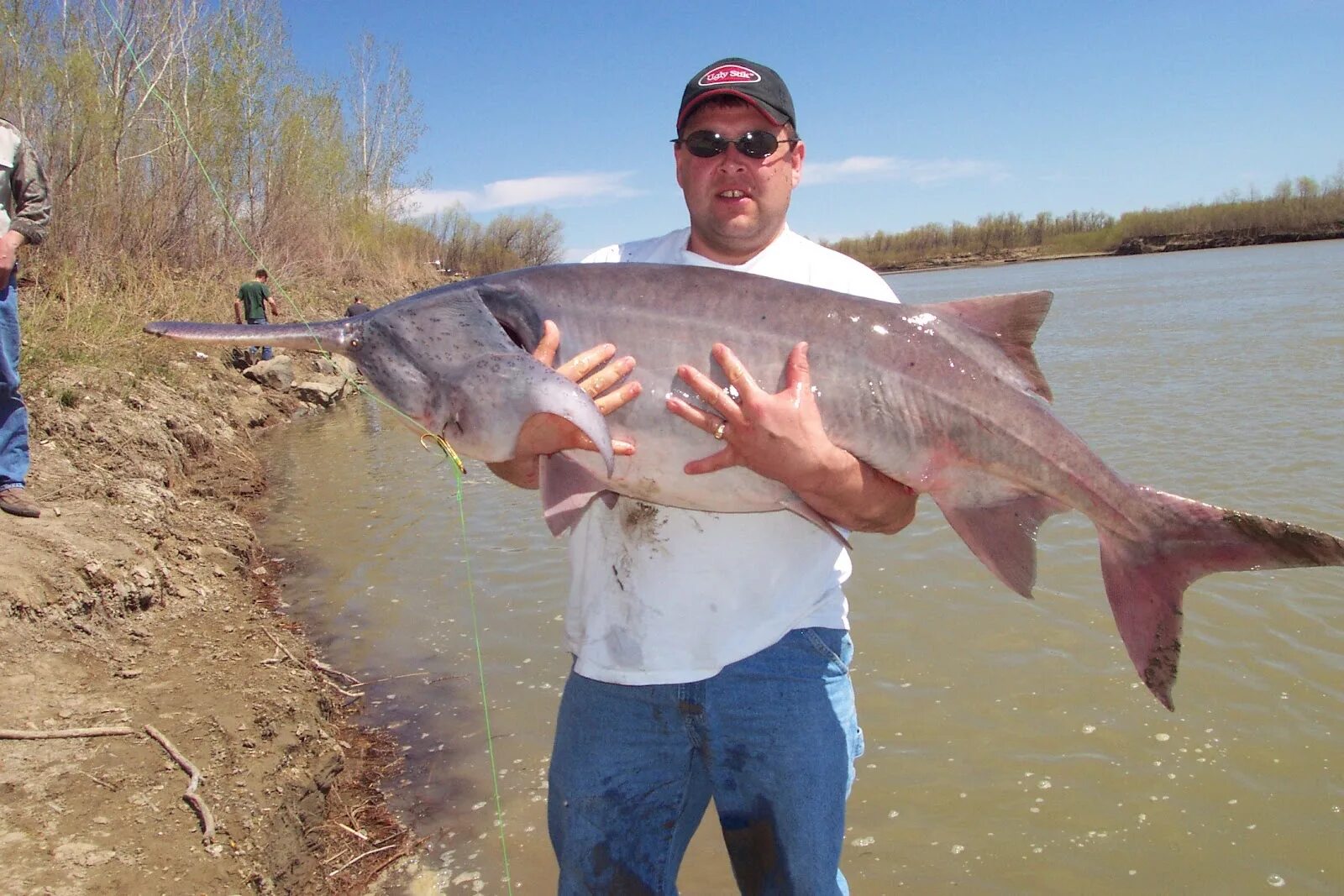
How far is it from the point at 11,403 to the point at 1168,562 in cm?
681

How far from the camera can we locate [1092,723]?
215 inches

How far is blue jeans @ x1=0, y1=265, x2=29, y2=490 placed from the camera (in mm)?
5832

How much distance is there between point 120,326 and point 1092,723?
12.7 meters

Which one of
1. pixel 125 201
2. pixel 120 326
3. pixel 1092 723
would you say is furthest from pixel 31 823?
pixel 125 201

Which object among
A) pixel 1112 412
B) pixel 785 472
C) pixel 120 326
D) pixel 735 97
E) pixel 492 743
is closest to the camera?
pixel 785 472

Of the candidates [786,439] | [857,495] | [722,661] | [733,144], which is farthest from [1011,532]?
[733,144]

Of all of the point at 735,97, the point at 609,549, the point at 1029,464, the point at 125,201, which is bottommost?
the point at 609,549

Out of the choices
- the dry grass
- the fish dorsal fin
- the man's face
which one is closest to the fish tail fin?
the fish dorsal fin

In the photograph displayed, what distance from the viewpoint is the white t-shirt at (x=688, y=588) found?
2.48 metres

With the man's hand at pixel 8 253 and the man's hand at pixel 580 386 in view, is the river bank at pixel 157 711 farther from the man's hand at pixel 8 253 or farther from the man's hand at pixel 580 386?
the man's hand at pixel 580 386

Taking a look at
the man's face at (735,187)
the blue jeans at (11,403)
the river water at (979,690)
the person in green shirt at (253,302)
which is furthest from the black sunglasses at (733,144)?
the person in green shirt at (253,302)

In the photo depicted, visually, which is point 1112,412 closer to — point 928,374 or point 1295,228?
point 928,374

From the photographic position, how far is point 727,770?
2.48 m

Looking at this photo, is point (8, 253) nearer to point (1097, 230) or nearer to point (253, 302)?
point (253, 302)
